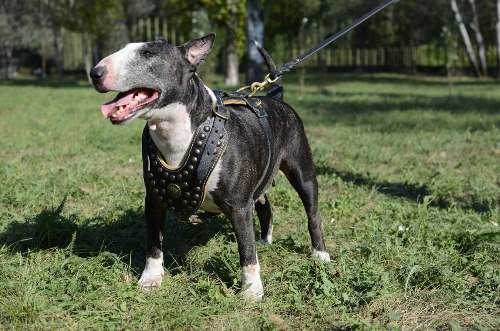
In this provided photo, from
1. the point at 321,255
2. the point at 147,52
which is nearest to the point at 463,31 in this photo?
the point at 321,255

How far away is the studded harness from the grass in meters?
0.51

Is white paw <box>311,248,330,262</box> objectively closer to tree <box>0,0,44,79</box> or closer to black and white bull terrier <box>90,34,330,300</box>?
black and white bull terrier <box>90,34,330,300</box>

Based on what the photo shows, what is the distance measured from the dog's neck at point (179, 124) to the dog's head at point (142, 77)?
7 cm

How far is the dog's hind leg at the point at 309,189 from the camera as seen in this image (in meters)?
4.15

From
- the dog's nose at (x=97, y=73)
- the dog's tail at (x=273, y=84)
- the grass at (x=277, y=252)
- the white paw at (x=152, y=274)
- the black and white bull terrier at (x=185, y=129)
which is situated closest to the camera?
the dog's nose at (x=97, y=73)

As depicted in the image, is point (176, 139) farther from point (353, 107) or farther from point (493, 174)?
point (353, 107)

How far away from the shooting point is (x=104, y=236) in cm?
437

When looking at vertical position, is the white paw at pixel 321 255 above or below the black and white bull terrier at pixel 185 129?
below

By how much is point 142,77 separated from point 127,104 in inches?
6.0

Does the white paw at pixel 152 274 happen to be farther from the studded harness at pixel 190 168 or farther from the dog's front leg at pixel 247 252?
the dog's front leg at pixel 247 252

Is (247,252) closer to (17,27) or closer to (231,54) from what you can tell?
(231,54)

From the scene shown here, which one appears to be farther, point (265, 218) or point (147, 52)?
point (265, 218)

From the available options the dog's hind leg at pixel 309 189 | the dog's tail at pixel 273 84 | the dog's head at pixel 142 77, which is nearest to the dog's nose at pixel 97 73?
the dog's head at pixel 142 77

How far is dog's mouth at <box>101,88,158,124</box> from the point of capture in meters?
3.03
